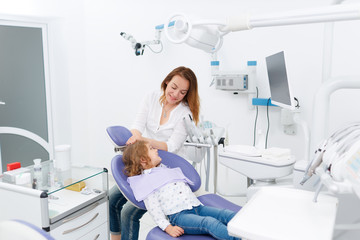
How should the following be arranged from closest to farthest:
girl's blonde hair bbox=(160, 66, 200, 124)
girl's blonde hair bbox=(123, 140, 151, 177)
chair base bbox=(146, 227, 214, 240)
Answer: chair base bbox=(146, 227, 214, 240) → girl's blonde hair bbox=(123, 140, 151, 177) → girl's blonde hair bbox=(160, 66, 200, 124)

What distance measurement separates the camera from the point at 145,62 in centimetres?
339

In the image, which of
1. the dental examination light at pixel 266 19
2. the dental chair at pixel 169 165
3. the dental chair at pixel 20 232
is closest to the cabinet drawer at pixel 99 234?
the dental chair at pixel 169 165

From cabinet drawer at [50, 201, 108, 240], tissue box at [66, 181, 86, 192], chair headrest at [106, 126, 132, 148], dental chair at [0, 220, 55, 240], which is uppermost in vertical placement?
chair headrest at [106, 126, 132, 148]

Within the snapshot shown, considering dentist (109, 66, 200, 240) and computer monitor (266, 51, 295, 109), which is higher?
computer monitor (266, 51, 295, 109)

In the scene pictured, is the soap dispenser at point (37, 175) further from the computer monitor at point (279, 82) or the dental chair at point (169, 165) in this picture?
the computer monitor at point (279, 82)

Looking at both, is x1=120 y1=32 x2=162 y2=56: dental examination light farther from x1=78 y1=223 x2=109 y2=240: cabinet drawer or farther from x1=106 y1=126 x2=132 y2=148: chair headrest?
x1=78 y1=223 x2=109 y2=240: cabinet drawer

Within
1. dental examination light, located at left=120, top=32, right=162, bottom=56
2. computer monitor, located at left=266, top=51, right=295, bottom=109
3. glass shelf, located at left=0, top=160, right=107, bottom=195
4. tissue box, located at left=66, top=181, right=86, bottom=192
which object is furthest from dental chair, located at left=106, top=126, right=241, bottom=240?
dental examination light, located at left=120, top=32, right=162, bottom=56

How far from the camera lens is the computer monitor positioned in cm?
173

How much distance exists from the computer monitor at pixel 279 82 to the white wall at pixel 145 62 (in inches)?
22.6

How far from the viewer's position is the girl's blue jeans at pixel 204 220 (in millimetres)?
1486

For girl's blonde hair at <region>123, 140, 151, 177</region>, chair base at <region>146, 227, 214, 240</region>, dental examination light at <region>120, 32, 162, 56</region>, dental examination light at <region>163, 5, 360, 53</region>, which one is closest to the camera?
dental examination light at <region>163, 5, 360, 53</region>

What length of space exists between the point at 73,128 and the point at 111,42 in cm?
106

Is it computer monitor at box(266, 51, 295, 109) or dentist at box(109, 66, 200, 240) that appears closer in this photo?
computer monitor at box(266, 51, 295, 109)

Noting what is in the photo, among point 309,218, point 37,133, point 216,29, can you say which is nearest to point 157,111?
point 216,29
